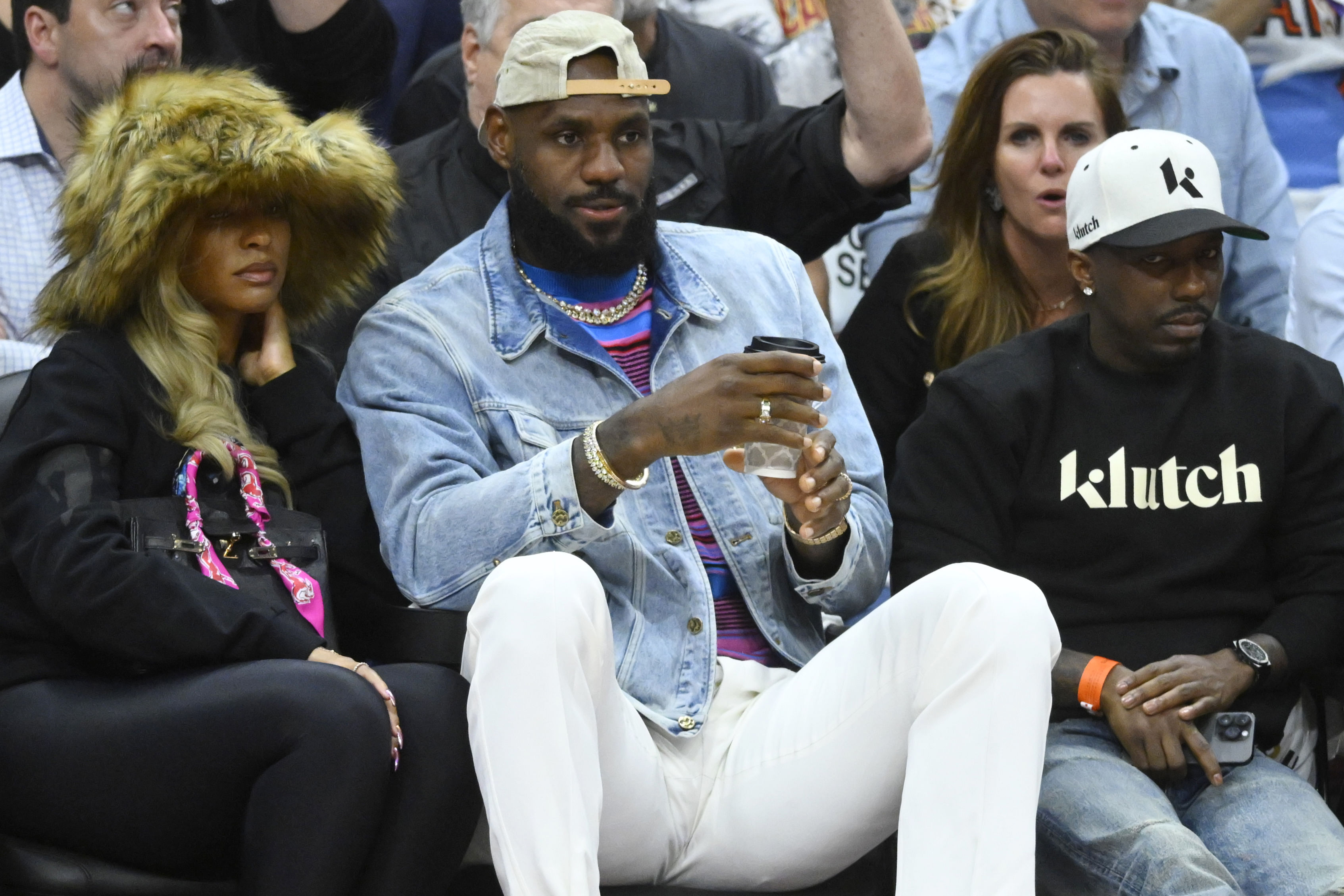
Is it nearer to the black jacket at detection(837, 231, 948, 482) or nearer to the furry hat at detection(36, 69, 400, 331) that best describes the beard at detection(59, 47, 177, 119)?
the furry hat at detection(36, 69, 400, 331)

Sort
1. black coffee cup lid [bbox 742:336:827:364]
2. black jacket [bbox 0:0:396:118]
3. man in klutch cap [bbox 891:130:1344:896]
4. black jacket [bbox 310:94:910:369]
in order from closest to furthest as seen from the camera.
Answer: black coffee cup lid [bbox 742:336:827:364]
man in klutch cap [bbox 891:130:1344:896]
black jacket [bbox 310:94:910:369]
black jacket [bbox 0:0:396:118]

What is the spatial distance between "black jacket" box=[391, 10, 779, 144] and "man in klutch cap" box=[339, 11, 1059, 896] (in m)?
1.11

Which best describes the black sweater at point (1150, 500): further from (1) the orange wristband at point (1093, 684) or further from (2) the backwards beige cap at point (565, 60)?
(2) the backwards beige cap at point (565, 60)

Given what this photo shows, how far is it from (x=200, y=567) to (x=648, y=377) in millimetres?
814

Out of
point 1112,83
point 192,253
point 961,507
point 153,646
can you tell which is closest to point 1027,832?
point 961,507

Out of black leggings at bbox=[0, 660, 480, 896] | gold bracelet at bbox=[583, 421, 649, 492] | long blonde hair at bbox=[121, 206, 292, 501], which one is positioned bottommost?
black leggings at bbox=[0, 660, 480, 896]

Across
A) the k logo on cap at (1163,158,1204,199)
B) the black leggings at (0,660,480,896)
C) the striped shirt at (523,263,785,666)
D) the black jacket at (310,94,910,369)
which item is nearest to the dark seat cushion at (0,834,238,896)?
the black leggings at (0,660,480,896)

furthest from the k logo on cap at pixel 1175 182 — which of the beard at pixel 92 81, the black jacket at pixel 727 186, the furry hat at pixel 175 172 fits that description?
the beard at pixel 92 81

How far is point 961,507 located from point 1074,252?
0.55m

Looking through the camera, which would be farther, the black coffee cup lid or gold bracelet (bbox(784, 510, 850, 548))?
gold bracelet (bbox(784, 510, 850, 548))

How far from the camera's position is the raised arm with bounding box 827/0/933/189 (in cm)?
345

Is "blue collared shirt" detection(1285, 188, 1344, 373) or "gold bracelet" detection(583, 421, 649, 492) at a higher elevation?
"gold bracelet" detection(583, 421, 649, 492)

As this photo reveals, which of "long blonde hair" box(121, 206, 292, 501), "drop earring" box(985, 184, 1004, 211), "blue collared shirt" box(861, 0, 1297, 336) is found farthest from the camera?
"blue collared shirt" box(861, 0, 1297, 336)

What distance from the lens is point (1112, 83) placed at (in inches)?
149
